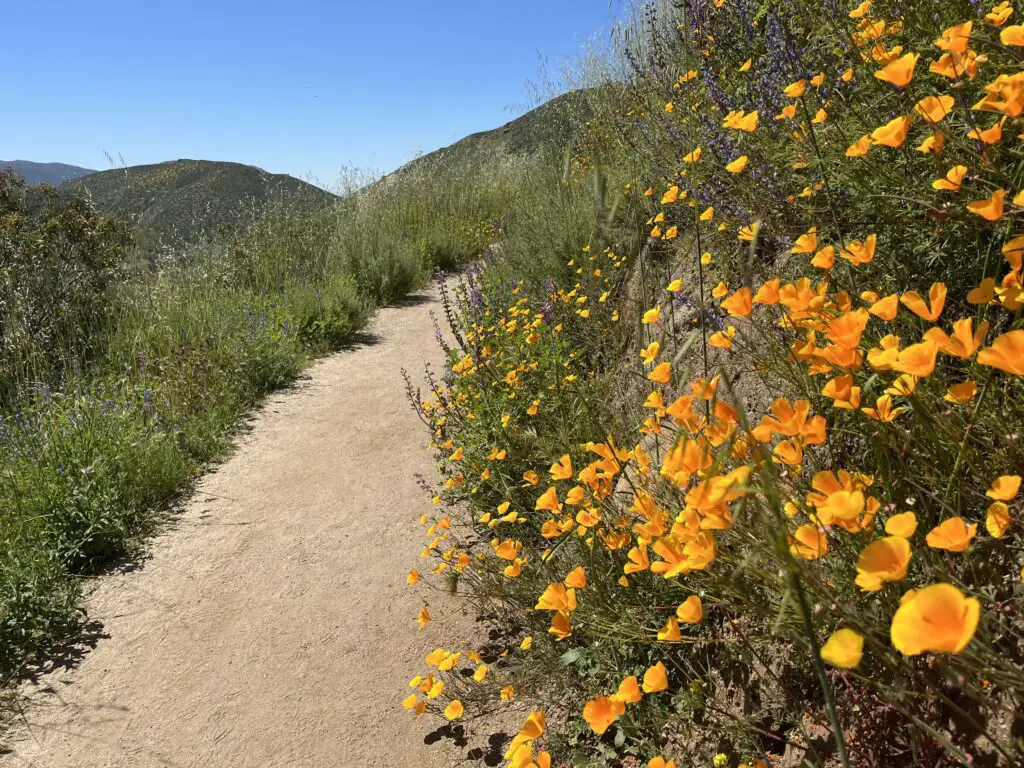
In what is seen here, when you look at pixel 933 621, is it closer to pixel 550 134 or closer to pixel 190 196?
pixel 550 134

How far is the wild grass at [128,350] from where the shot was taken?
137 inches

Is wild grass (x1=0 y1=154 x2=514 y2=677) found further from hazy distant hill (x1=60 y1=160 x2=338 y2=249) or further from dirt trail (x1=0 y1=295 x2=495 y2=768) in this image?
hazy distant hill (x1=60 y1=160 x2=338 y2=249)

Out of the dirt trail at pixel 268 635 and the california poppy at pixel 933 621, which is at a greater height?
the california poppy at pixel 933 621

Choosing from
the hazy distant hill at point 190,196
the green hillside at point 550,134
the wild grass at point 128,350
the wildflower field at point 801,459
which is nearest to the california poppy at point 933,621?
the wildflower field at point 801,459

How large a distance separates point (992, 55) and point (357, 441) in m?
3.97

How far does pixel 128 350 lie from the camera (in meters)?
5.84

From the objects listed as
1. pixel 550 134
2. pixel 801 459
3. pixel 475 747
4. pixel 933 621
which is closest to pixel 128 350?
pixel 475 747

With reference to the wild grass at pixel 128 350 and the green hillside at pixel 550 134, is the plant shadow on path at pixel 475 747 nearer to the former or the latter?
the wild grass at pixel 128 350

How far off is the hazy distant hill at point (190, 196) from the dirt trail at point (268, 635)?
17.0ft

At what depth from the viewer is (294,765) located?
2227 millimetres

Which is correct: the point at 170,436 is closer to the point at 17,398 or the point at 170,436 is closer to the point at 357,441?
the point at 357,441

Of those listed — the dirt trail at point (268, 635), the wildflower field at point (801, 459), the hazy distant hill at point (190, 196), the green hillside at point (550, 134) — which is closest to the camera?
the wildflower field at point (801, 459)

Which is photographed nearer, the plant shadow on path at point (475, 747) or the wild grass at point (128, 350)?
the plant shadow on path at point (475, 747)

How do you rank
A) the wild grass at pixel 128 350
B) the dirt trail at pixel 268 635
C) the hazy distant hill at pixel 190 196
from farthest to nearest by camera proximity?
the hazy distant hill at pixel 190 196 → the wild grass at pixel 128 350 → the dirt trail at pixel 268 635
